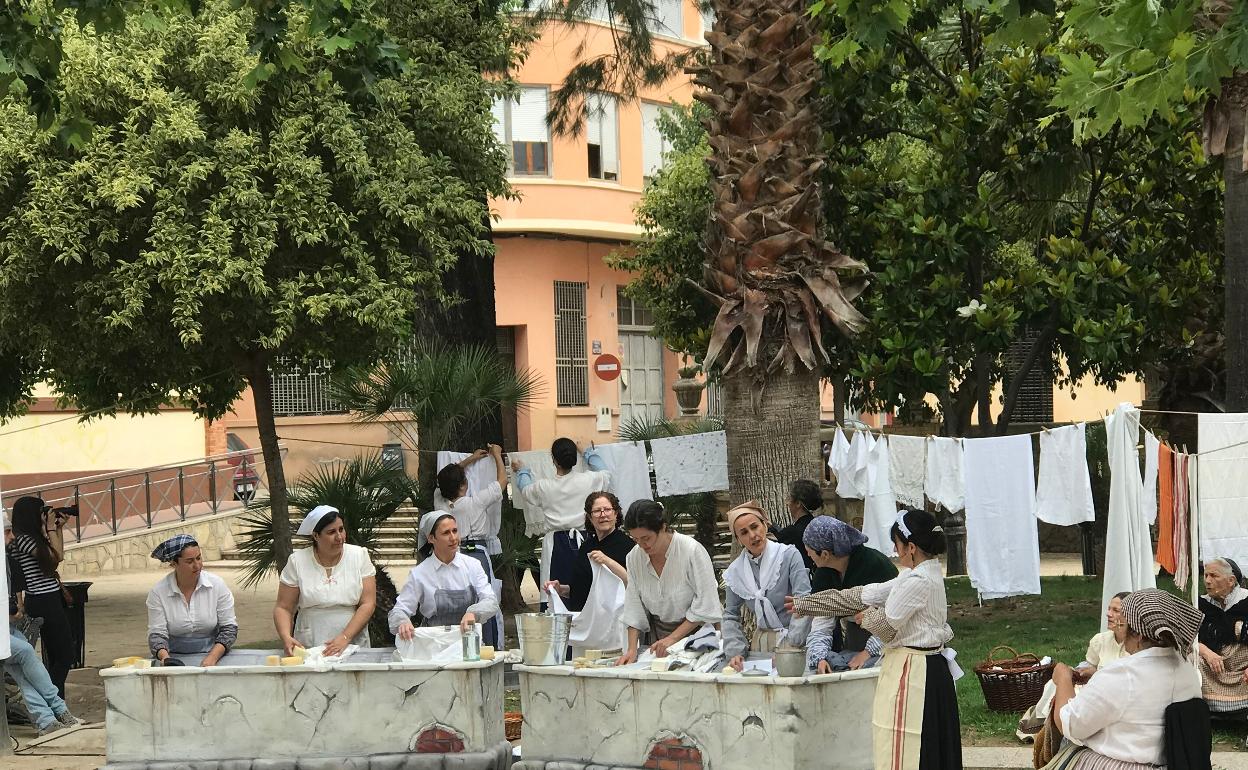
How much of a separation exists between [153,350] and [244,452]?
14.4 m

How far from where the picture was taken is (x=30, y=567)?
38.3 feet

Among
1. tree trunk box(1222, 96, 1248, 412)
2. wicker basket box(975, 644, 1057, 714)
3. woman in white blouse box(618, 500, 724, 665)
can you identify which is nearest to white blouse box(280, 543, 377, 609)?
woman in white blouse box(618, 500, 724, 665)

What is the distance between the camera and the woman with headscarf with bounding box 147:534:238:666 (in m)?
9.58

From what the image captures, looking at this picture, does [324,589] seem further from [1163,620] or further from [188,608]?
[1163,620]

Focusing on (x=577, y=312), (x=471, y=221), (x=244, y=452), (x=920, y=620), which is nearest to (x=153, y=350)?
(x=471, y=221)

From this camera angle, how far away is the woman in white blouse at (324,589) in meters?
9.22

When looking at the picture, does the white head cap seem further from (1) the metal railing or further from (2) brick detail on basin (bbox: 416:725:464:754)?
(1) the metal railing

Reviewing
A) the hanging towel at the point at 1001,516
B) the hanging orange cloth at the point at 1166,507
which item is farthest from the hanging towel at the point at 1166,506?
the hanging towel at the point at 1001,516

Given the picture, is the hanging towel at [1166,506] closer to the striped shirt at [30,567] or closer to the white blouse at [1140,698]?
the white blouse at [1140,698]

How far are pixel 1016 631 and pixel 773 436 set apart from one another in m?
3.83

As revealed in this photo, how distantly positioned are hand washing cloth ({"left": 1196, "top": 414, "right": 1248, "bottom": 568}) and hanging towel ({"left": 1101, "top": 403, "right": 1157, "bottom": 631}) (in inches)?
15.3

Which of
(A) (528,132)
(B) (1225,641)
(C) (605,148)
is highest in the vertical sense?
(A) (528,132)

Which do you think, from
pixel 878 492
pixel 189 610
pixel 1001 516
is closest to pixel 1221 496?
pixel 1001 516

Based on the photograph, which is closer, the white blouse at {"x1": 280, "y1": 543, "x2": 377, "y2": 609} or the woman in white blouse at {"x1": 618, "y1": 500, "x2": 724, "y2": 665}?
the woman in white blouse at {"x1": 618, "y1": 500, "x2": 724, "y2": 665}
